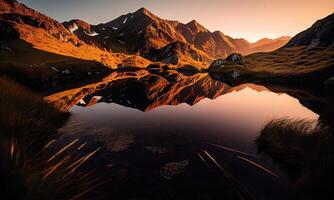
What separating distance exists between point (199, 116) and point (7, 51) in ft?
485

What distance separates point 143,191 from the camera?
11.0m

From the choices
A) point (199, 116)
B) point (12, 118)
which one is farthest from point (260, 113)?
point (12, 118)

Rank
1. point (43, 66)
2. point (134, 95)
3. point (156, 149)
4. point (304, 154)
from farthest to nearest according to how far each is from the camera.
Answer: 1. point (43, 66)
2. point (134, 95)
3. point (156, 149)
4. point (304, 154)

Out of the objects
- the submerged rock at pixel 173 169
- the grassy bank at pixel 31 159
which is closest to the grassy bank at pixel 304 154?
the submerged rock at pixel 173 169

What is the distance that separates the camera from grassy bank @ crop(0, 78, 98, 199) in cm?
742

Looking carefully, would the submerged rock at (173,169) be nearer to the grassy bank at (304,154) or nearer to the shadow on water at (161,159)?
the shadow on water at (161,159)

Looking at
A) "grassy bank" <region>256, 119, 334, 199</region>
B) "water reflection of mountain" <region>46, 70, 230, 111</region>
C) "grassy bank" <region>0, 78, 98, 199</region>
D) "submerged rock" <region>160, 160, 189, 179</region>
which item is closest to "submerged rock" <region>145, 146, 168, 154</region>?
"submerged rock" <region>160, 160, 189, 179</region>

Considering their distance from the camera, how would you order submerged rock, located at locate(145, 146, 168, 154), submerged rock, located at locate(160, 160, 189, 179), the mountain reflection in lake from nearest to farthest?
the mountain reflection in lake → submerged rock, located at locate(160, 160, 189, 179) → submerged rock, located at locate(145, 146, 168, 154)

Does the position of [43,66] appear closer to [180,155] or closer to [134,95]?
[134,95]

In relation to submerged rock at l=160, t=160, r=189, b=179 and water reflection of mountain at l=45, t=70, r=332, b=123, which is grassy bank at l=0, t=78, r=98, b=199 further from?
water reflection of mountain at l=45, t=70, r=332, b=123

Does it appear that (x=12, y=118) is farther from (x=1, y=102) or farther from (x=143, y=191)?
(x=143, y=191)

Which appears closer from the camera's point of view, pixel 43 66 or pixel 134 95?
pixel 134 95

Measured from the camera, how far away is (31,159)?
10906mm

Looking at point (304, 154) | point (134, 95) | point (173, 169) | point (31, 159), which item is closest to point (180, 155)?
point (173, 169)
